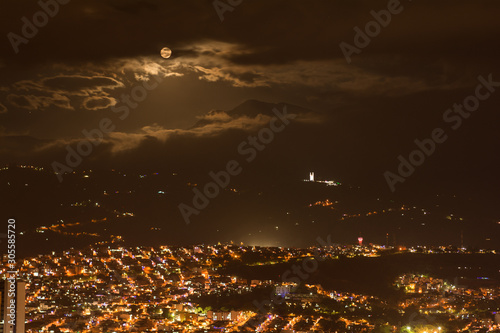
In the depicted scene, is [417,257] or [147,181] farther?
[147,181]

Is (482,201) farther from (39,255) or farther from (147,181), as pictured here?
(39,255)

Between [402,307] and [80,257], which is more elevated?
[80,257]

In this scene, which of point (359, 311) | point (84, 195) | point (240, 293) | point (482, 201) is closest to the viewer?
point (359, 311)

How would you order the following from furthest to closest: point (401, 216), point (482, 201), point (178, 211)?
1. point (482, 201)
2. point (401, 216)
3. point (178, 211)

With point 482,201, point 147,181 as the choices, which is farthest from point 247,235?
point 482,201

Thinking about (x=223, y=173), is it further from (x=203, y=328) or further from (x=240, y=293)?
(x=203, y=328)

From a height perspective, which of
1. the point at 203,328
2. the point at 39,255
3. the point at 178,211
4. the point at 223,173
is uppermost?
the point at 223,173

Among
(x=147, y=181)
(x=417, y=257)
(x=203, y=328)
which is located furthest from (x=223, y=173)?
(x=203, y=328)

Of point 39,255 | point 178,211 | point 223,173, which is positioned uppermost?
point 223,173

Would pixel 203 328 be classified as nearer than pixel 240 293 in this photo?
Yes
